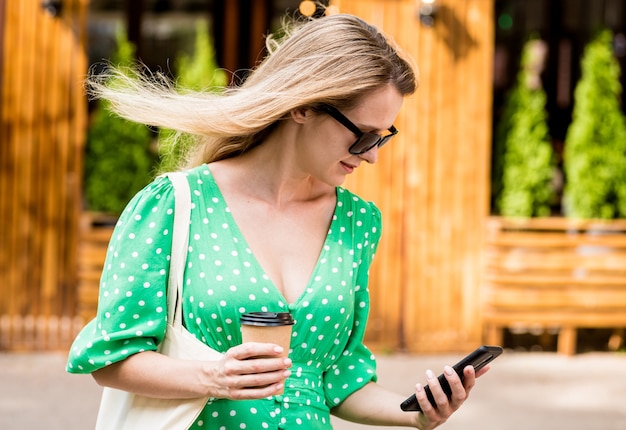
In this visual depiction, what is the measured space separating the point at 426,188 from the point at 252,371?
6498 mm

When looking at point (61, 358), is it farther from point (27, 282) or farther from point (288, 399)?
point (288, 399)

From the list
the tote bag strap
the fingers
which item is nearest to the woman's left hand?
the fingers

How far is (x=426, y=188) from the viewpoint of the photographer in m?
8.35

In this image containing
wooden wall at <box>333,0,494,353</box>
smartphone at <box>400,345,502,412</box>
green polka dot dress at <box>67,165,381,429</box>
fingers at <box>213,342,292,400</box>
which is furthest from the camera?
wooden wall at <box>333,0,494,353</box>

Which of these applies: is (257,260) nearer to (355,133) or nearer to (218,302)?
(218,302)

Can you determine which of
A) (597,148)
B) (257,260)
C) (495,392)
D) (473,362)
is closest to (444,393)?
(473,362)

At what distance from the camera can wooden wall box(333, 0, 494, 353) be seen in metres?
8.31

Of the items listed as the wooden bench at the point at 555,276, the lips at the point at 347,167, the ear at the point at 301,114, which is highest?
the ear at the point at 301,114

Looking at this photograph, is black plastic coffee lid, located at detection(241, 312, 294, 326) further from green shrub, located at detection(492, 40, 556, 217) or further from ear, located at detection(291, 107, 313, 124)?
green shrub, located at detection(492, 40, 556, 217)

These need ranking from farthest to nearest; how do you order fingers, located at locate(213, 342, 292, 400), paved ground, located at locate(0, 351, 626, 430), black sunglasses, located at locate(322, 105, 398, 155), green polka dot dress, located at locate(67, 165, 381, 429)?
paved ground, located at locate(0, 351, 626, 430), black sunglasses, located at locate(322, 105, 398, 155), green polka dot dress, located at locate(67, 165, 381, 429), fingers, located at locate(213, 342, 292, 400)

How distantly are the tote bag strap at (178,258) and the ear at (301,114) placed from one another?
0.33 m

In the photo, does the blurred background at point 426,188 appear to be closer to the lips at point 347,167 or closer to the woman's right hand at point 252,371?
the lips at point 347,167

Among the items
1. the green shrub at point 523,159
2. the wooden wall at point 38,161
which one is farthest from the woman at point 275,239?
the green shrub at point 523,159

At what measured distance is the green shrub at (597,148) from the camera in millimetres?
8656
